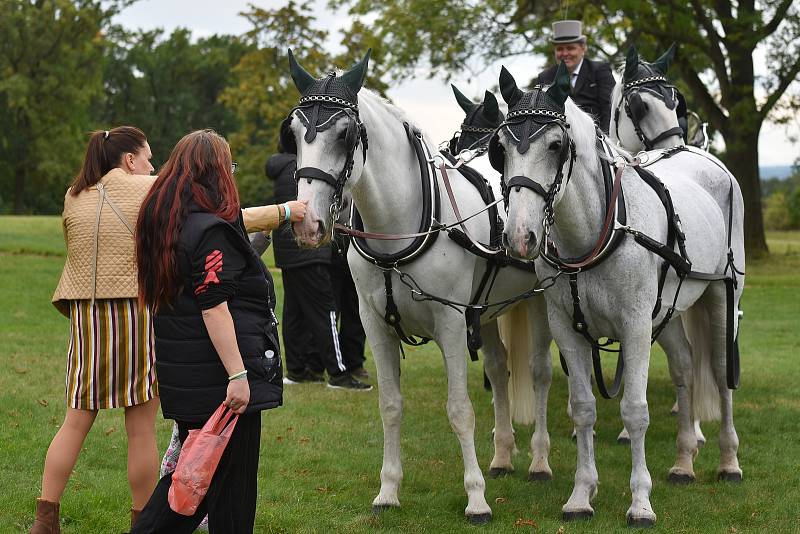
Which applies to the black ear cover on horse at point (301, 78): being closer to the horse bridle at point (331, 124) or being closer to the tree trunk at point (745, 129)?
the horse bridle at point (331, 124)

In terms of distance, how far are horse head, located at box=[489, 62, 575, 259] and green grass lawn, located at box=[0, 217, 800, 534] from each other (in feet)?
5.96

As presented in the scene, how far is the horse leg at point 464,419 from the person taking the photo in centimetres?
554

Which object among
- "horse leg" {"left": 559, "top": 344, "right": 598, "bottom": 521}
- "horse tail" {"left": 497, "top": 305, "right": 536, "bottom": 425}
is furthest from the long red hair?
"horse tail" {"left": 497, "top": 305, "right": 536, "bottom": 425}

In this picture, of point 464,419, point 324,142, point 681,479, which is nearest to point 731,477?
point 681,479

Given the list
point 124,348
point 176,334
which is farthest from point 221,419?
point 124,348

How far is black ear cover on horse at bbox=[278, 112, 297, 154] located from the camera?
4867 millimetres

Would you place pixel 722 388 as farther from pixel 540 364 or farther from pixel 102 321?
pixel 102 321

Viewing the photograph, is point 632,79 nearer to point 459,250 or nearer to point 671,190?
point 671,190

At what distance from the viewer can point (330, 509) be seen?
5793 millimetres

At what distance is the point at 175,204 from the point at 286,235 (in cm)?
555

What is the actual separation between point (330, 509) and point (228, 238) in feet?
7.92

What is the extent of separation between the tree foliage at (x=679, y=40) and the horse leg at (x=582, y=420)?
16031mm

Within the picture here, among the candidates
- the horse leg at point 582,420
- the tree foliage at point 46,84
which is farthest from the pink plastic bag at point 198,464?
the tree foliage at point 46,84

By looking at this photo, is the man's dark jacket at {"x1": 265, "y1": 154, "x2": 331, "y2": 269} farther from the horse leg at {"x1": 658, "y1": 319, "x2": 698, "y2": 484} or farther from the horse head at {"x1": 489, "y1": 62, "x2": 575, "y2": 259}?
the horse head at {"x1": 489, "y1": 62, "x2": 575, "y2": 259}
